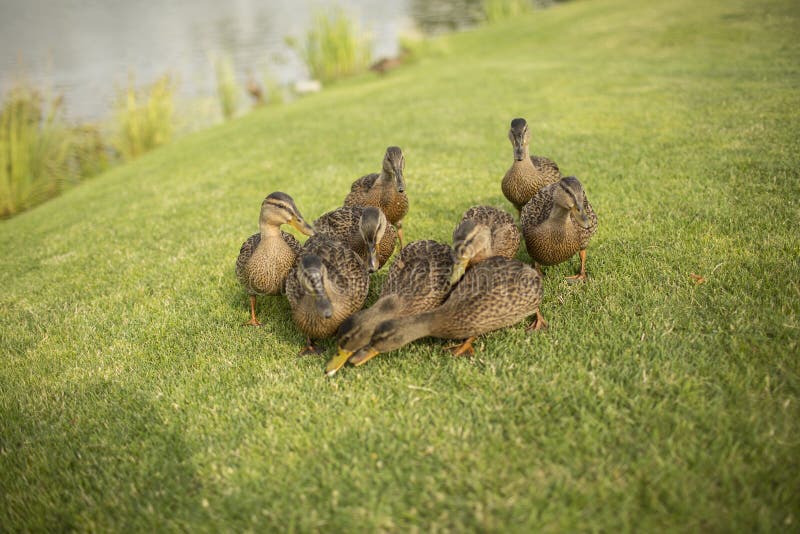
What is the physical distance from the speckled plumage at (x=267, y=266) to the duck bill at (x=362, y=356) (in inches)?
49.2

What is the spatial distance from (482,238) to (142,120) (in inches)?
516

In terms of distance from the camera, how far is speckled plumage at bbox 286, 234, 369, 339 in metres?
3.91

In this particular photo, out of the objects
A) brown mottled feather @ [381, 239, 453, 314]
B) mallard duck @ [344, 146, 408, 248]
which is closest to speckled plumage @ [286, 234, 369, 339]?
brown mottled feather @ [381, 239, 453, 314]

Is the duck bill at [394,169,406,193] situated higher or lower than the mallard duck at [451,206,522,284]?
higher

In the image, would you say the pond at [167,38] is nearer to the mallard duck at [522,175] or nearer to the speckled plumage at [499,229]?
the mallard duck at [522,175]

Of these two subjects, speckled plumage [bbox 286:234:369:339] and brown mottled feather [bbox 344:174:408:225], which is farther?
brown mottled feather [bbox 344:174:408:225]

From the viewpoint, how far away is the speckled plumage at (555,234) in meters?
4.42

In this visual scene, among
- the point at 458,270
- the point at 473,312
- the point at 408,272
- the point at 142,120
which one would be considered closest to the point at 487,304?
the point at 473,312

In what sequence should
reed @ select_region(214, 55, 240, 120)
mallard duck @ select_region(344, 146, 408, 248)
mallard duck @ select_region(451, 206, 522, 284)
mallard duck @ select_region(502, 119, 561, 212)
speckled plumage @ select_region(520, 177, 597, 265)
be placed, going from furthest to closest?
reed @ select_region(214, 55, 240, 120) → mallard duck @ select_region(502, 119, 561, 212) → mallard duck @ select_region(344, 146, 408, 248) → speckled plumage @ select_region(520, 177, 597, 265) → mallard duck @ select_region(451, 206, 522, 284)

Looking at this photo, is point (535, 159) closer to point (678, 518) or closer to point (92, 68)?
point (678, 518)

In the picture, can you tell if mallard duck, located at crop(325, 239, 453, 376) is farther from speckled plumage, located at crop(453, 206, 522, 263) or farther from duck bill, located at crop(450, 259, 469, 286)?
speckled plumage, located at crop(453, 206, 522, 263)

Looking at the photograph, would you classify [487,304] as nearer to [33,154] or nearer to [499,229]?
[499,229]

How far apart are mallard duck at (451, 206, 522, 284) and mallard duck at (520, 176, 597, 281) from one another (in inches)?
8.5

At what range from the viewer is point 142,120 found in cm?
1376
